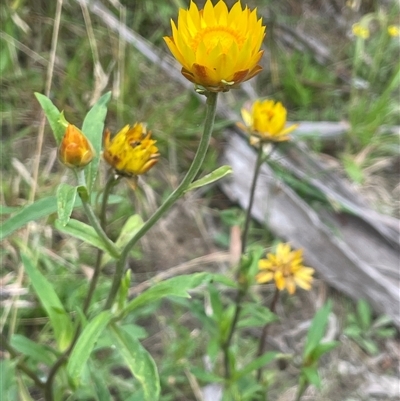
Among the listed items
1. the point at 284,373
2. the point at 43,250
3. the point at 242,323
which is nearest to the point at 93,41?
the point at 43,250

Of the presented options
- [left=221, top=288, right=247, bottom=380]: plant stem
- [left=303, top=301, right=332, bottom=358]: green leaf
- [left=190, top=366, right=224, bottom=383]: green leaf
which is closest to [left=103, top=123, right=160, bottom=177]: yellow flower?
[left=221, top=288, right=247, bottom=380]: plant stem

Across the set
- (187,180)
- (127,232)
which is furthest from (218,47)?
(127,232)

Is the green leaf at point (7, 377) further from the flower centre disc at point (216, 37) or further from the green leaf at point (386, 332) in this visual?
the green leaf at point (386, 332)

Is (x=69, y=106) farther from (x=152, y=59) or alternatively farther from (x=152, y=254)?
(x=152, y=254)

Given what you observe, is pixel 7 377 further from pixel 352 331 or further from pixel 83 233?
pixel 352 331

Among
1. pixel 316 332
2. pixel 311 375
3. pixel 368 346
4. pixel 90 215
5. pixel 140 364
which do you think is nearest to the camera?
pixel 90 215

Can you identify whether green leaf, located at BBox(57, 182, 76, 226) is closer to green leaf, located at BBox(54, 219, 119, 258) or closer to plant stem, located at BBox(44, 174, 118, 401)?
plant stem, located at BBox(44, 174, 118, 401)
